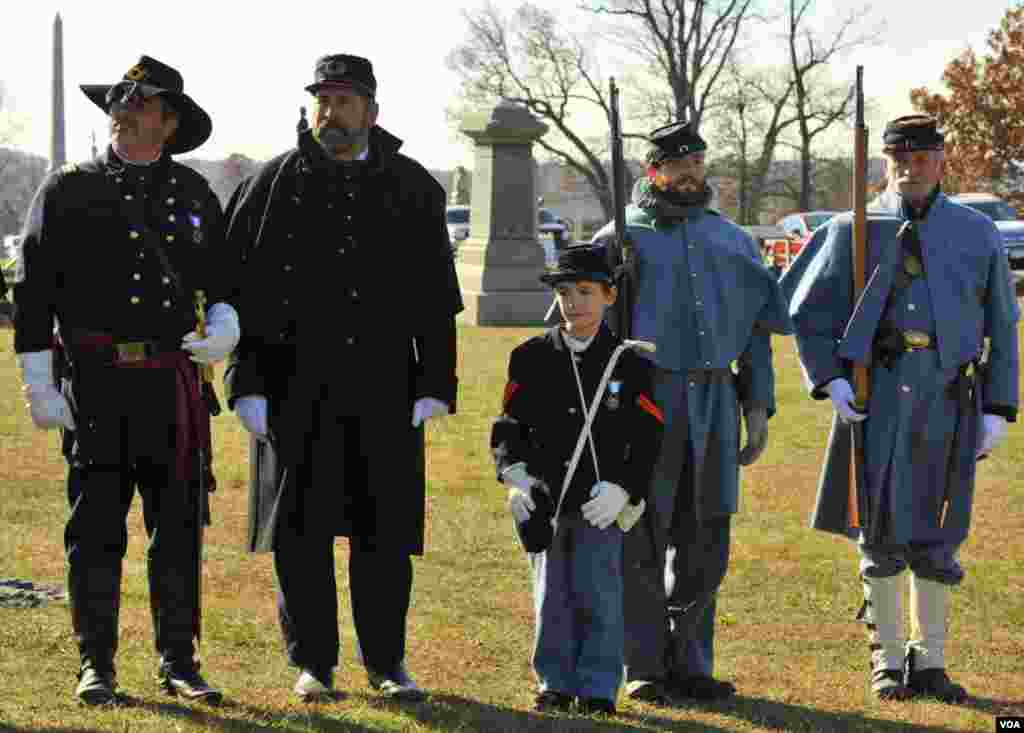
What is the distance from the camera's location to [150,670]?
5.96 metres

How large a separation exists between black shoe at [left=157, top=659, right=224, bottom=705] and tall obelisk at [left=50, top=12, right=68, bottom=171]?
88.0ft

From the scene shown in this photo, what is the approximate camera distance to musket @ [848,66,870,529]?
19.2 feet

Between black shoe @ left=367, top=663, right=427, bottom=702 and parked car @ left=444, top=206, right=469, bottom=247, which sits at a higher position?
parked car @ left=444, top=206, right=469, bottom=247

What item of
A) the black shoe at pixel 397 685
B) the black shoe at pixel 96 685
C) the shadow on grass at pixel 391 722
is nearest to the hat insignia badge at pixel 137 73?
the black shoe at pixel 96 685

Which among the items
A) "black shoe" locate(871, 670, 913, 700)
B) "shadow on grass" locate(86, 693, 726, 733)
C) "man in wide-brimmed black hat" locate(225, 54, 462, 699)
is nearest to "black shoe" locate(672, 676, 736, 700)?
"shadow on grass" locate(86, 693, 726, 733)

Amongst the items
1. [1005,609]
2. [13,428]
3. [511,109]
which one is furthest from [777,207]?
[1005,609]

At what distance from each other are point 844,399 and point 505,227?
49.7ft

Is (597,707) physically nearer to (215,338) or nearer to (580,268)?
(580,268)

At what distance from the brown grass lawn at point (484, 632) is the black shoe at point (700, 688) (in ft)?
0.26

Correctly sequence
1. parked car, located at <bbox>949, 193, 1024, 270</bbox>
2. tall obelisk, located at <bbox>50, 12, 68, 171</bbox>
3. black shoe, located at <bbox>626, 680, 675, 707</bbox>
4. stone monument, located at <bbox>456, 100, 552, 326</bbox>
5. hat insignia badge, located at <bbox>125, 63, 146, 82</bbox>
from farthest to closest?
1. tall obelisk, located at <bbox>50, 12, 68, 171</bbox>
2. parked car, located at <bbox>949, 193, 1024, 270</bbox>
3. stone monument, located at <bbox>456, 100, 552, 326</bbox>
4. black shoe, located at <bbox>626, 680, 675, 707</bbox>
5. hat insignia badge, located at <bbox>125, 63, 146, 82</bbox>

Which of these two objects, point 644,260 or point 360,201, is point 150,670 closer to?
point 360,201

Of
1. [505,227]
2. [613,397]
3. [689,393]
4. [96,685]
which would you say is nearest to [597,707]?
[613,397]

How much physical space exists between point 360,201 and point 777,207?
58.3 m

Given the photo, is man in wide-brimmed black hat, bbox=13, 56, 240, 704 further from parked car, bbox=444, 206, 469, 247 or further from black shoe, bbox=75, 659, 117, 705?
parked car, bbox=444, 206, 469, 247
